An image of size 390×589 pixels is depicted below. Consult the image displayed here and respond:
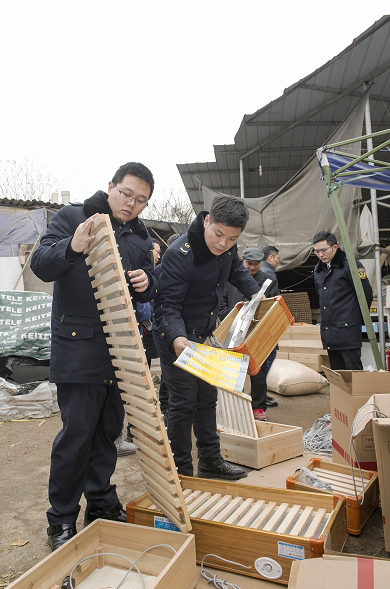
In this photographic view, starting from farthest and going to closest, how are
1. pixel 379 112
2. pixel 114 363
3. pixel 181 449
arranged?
A: pixel 379 112 < pixel 181 449 < pixel 114 363

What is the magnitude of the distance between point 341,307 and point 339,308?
0.07 ft

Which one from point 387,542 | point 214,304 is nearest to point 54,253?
point 214,304

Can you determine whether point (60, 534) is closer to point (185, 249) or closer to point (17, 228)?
point (185, 249)

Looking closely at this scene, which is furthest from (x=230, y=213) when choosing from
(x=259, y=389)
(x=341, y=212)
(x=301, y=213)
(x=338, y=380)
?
(x=301, y=213)

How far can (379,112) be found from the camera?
7.77 m

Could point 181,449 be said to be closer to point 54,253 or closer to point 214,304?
point 214,304

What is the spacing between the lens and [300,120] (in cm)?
776

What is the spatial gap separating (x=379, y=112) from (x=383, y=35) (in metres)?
2.34

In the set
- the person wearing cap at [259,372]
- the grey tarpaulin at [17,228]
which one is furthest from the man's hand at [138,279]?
the grey tarpaulin at [17,228]

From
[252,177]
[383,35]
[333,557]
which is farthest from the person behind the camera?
[252,177]

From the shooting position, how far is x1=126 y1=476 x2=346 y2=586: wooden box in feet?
5.69

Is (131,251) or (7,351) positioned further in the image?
(7,351)

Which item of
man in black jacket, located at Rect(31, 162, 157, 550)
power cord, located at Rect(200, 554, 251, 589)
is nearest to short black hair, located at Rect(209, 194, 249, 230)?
man in black jacket, located at Rect(31, 162, 157, 550)

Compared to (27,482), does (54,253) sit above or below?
above
